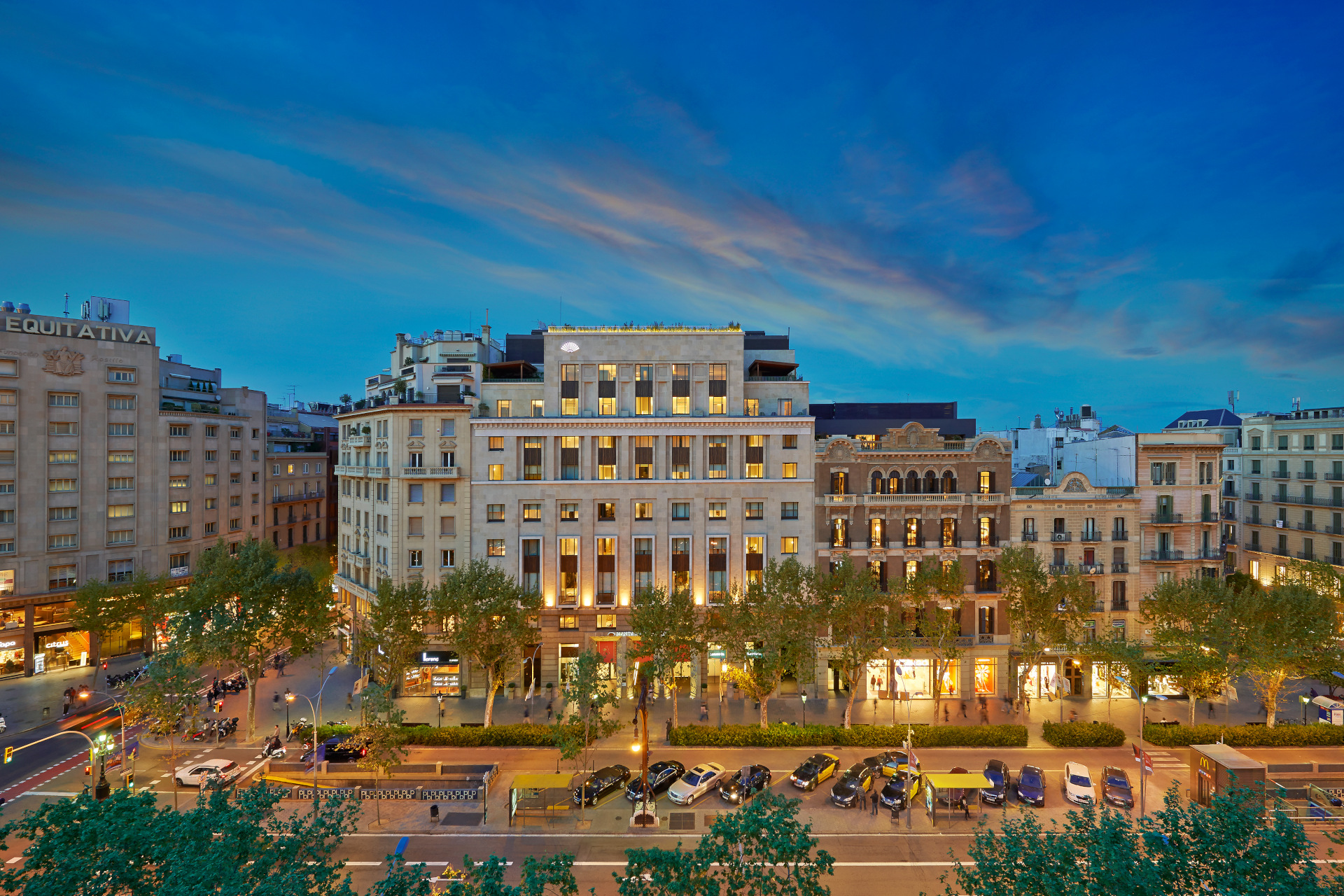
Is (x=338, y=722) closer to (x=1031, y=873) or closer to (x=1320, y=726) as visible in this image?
(x=1031, y=873)

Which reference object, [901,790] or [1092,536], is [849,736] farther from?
[1092,536]

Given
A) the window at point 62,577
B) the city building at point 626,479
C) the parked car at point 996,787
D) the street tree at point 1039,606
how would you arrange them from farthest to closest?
1. the window at point 62,577
2. the city building at point 626,479
3. the street tree at point 1039,606
4. the parked car at point 996,787

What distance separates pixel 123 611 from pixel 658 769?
54.3 m

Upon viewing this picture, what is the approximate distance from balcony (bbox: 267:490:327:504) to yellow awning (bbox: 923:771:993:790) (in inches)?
3376

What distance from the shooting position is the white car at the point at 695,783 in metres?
35.2

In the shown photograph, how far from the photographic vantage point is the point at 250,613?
151 feet

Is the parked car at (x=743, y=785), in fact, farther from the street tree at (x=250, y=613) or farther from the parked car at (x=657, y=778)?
the street tree at (x=250, y=613)

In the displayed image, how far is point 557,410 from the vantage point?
56.1 meters

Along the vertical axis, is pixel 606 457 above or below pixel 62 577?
above

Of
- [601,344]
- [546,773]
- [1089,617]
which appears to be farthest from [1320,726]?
[601,344]

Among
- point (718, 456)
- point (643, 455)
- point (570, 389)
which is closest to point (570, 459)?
point (570, 389)

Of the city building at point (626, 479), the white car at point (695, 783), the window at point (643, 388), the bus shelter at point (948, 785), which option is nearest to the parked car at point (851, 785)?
the bus shelter at point (948, 785)

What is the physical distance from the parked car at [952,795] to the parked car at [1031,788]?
2.93m

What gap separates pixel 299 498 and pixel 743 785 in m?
80.2
